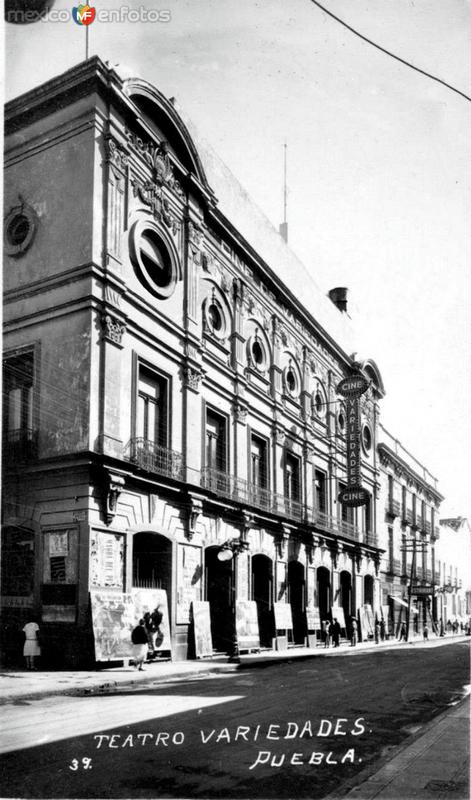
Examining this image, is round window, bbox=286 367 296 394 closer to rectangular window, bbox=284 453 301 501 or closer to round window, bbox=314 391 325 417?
round window, bbox=314 391 325 417

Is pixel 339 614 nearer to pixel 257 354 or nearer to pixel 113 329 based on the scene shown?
pixel 257 354

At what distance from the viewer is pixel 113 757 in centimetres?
752

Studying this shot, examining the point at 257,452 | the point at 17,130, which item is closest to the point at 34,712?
the point at 17,130

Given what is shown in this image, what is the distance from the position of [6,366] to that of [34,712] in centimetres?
1001

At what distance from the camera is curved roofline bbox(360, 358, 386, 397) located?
134ft

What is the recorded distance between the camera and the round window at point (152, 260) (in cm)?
2031

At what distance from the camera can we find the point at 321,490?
34344 millimetres

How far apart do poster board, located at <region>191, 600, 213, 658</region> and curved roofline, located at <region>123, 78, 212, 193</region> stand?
12471 mm

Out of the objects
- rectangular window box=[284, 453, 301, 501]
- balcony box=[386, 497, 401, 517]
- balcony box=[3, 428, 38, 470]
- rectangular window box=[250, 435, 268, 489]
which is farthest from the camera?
balcony box=[386, 497, 401, 517]

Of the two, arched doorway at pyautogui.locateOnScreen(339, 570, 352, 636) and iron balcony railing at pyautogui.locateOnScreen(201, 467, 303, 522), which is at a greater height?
iron balcony railing at pyautogui.locateOnScreen(201, 467, 303, 522)

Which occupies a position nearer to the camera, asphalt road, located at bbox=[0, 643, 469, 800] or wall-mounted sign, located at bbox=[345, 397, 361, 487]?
asphalt road, located at bbox=[0, 643, 469, 800]

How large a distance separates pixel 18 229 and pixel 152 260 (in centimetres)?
379

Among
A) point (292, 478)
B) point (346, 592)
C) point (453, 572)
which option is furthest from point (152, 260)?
point (453, 572)

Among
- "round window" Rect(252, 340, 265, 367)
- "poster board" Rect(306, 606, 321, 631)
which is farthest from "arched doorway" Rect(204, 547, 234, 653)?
"round window" Rect(252, 340, 265, 367)
